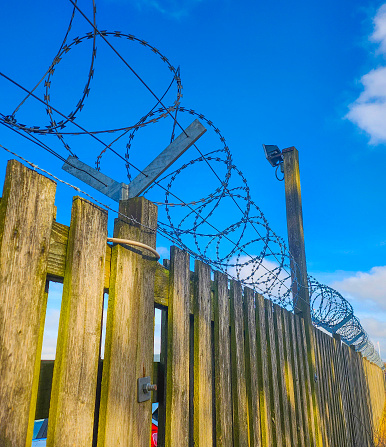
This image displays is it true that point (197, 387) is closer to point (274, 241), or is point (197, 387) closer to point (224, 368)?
point (224, 368)

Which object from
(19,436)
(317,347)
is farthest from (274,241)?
(19,436)

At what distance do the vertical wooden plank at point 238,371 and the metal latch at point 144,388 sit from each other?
1.12 m

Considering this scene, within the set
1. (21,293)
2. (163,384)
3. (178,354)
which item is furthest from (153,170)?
(21,293)

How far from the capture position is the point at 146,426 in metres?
1.81

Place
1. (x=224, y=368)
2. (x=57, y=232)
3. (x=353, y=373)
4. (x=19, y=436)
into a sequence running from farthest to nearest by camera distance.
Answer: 1. (x=353, y=373)
2. (x=224, y=368)
3. (x=57, y=232)
4. (x=19, y=436)

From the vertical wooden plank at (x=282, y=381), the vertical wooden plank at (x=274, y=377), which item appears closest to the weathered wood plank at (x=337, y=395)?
the vertical wooden plank at (x=282, y=381)

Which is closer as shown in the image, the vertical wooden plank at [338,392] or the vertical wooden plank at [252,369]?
the vertical wooden plank at [252,369]

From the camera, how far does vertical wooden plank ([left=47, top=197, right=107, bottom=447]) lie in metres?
1.40

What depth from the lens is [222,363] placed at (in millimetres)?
2629

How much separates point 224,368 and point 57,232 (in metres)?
1.67

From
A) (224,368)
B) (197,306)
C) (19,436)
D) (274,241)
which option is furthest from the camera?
(274,241)

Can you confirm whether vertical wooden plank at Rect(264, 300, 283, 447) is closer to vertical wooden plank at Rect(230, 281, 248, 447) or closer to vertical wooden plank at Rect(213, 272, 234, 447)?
vertical wooden plank at Rect(230, 281, 248, 447)

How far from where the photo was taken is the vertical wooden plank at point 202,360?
2248 millimetres

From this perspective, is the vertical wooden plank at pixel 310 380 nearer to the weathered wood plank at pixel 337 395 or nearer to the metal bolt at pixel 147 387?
the weathered wood plank at pixel 337 395
